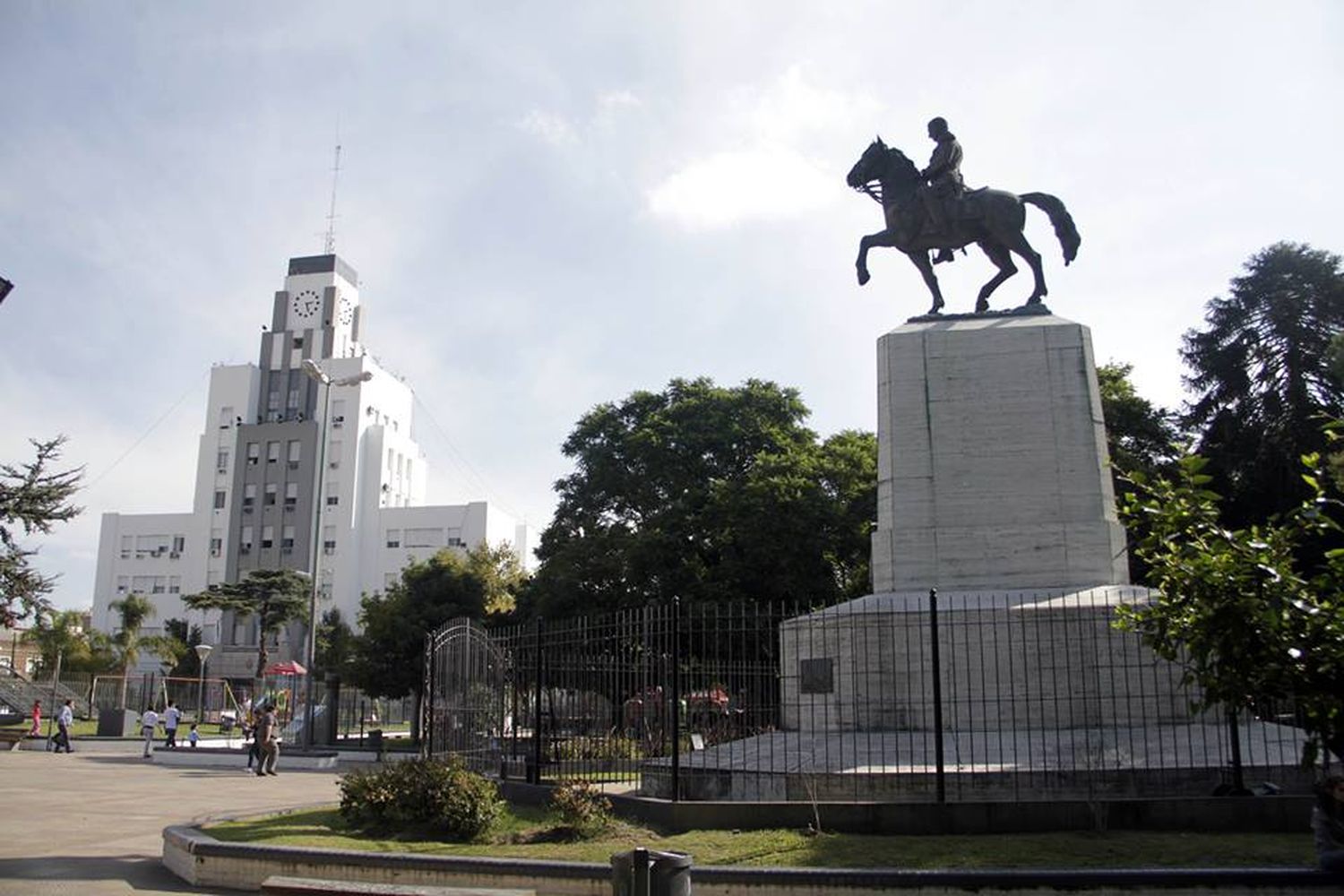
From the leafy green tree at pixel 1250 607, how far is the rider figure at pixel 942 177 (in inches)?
381

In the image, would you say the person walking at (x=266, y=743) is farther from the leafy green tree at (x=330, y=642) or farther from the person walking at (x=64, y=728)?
the leafy green tree at (x=330, y=642)

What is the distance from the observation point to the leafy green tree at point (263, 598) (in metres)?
52.2

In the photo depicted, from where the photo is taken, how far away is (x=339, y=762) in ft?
96.1

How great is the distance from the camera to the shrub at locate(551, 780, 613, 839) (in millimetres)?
10516

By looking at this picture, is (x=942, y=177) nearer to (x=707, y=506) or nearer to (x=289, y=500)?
(x=707, y=506)

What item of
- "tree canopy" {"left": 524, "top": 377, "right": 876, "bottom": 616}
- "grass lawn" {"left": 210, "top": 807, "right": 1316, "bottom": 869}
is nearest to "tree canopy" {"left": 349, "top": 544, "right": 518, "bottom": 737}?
"tree canopy" {"left": 524, "top": 377, "right": 876, "bottom": 616}

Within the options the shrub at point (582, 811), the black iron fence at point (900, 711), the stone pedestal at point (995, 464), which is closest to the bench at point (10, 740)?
the black iron fence at point (900, 711)


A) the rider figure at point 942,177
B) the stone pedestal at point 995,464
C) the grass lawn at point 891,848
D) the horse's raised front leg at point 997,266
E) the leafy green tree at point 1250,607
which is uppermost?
the rider figure at point 942,177

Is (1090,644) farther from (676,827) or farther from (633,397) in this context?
(633,397)

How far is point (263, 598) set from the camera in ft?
177

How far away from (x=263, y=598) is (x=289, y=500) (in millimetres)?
25683

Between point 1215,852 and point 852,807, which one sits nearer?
point 1215,852

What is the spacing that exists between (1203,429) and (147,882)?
3213 centimetres

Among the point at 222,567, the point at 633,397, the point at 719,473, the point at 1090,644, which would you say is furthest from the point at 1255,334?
the point at 222,567
